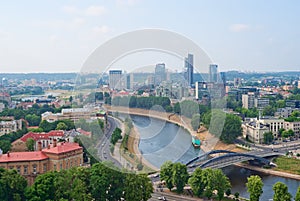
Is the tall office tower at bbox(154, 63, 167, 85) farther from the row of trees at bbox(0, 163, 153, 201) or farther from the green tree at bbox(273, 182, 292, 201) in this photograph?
the green tree at bbox(273, 182, 292, 201)

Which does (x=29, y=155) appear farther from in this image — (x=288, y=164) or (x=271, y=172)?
(x=288, y=164)

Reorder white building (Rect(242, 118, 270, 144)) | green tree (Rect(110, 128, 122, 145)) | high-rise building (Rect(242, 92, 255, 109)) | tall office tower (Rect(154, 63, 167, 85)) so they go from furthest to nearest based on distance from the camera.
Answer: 1. high-rise building (Rect(242, 92, 255, 109))
2. white building (Rect(242, 118, 270, 144))
3. green tree (Rect(110, 128, 122, 145))
4. tall office tower (Rect(154, 63, 167, 85))

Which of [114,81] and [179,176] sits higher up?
[114,81]

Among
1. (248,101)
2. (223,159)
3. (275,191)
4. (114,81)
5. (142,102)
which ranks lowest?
(223,159)

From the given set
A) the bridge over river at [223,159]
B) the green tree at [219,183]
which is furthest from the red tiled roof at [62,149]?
the green tree at [219,183]

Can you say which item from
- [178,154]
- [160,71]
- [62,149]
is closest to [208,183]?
[178,154]

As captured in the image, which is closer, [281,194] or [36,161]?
[281,194]

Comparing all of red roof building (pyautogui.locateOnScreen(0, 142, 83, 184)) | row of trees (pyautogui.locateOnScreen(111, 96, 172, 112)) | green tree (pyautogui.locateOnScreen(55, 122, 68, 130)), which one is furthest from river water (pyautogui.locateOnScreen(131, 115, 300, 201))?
green tree (pyautogui.locateOnScreen(55, 122, 68, 130))
